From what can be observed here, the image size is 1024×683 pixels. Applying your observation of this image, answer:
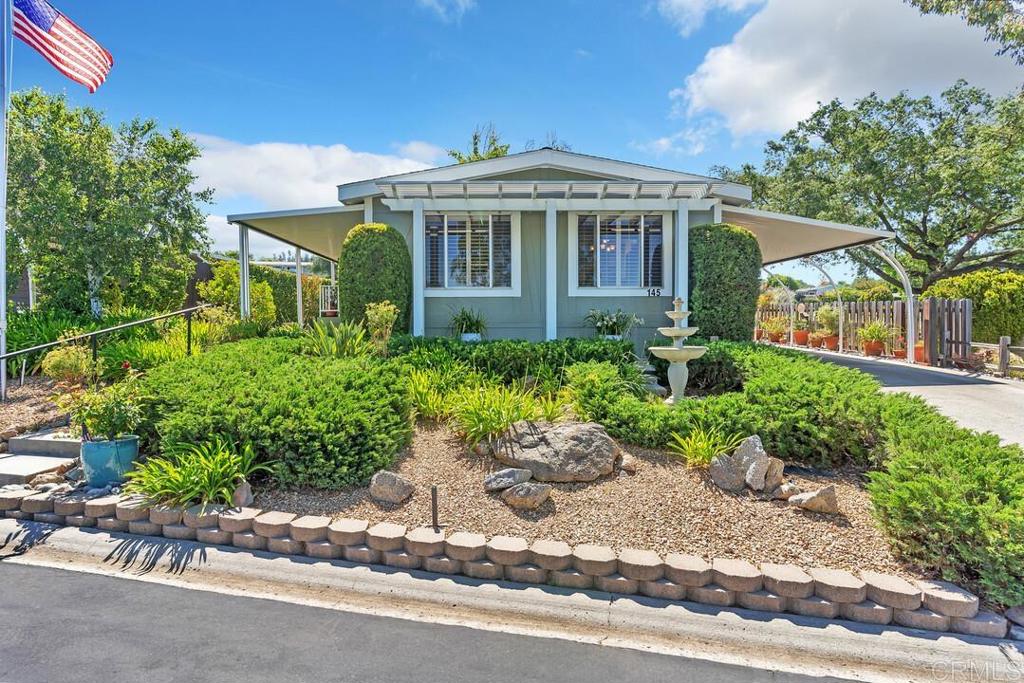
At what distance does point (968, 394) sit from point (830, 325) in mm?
9454

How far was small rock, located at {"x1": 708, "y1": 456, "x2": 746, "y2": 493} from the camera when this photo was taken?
4273mm

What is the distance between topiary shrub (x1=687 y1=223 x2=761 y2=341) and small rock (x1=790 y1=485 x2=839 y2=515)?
18.4ft

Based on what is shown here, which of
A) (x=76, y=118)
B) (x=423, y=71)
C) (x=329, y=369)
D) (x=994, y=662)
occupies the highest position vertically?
(x=423, y=71)

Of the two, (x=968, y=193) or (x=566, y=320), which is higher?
(x=968, y=193)

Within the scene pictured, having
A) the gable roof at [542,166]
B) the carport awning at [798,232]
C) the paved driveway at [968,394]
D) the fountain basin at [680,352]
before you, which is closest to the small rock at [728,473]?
the fountain basin at [680,352]

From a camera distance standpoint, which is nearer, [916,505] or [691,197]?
[916,505]

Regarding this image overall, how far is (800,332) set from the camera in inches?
770

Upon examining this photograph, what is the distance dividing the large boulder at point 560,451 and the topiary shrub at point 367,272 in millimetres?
4965

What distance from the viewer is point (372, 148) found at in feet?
50.4

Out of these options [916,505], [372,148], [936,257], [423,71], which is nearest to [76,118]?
[372,148]

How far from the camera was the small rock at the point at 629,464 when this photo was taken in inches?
183

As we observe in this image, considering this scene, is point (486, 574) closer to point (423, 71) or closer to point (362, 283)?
point (362, 283)

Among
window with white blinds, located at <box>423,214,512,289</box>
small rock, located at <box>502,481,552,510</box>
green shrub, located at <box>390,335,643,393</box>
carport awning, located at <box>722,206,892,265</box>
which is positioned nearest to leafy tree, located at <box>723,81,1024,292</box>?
carport awning, located at <box>722,206,892,265</box>

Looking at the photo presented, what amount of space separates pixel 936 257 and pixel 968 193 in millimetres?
2923
